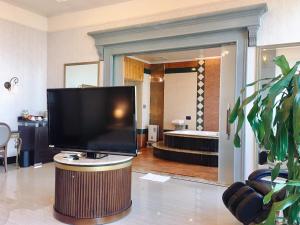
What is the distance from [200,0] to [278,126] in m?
3.59

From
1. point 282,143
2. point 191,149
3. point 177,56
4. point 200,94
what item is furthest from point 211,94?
point 282,143

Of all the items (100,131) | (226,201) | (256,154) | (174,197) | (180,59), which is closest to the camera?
(226,201)

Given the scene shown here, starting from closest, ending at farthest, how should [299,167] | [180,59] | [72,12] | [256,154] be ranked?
[299,167], [256,154], [72,12], [180,59]

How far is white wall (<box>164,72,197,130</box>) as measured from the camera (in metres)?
8.17

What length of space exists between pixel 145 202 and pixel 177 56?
209 inches

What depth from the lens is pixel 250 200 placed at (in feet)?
7.40

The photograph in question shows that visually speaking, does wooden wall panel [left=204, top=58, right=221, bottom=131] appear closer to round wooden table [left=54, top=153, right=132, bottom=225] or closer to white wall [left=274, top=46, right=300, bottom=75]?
white wall [left=274, top=46, right=300, bottom=75]

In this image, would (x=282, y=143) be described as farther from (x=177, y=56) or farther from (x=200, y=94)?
(x=200, y=94)

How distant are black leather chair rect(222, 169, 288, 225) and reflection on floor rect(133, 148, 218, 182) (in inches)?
72.7

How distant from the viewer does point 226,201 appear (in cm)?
262

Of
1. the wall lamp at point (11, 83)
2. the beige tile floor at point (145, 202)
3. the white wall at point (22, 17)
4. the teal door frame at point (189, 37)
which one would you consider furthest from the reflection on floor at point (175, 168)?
the white wall at point (22, 17)

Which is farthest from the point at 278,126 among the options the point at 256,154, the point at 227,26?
the point at 227,26

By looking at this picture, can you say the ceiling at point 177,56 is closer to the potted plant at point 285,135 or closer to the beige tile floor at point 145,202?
the beige tile floor at point 145,202

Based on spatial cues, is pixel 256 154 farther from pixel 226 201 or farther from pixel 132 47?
pixel 132 47
